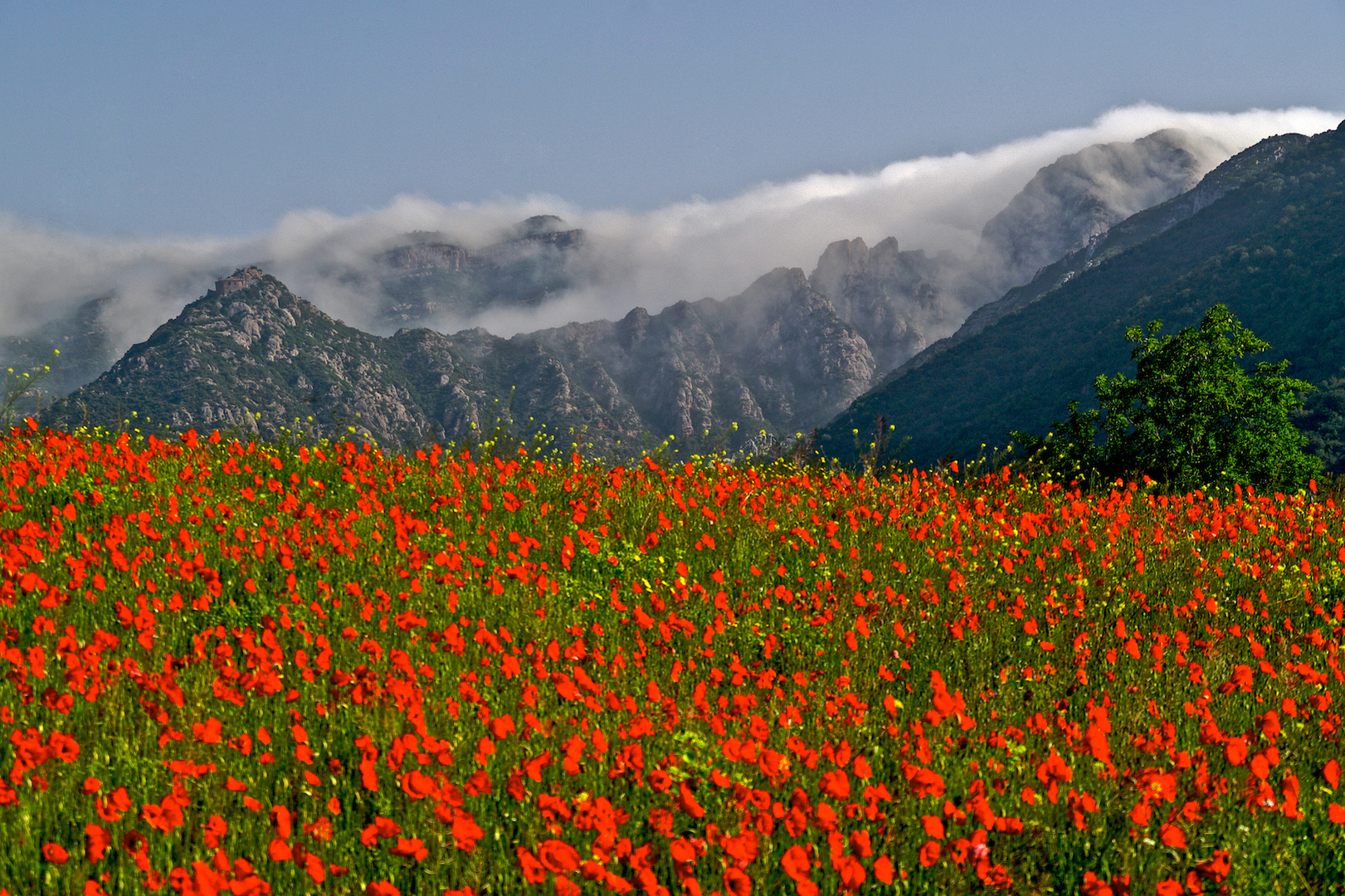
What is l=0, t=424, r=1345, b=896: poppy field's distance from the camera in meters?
2.64

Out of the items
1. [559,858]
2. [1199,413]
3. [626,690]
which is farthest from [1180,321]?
[559,858]

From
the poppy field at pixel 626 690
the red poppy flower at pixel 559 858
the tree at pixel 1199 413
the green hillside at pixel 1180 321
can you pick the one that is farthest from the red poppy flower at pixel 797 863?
the green hillside at pixel 1180 321

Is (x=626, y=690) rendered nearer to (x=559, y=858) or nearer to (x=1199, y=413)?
(x=559, y=858)

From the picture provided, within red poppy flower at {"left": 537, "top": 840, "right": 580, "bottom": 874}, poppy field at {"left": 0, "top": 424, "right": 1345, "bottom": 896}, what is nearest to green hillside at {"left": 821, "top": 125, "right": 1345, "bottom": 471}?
poppy field at {"left": 0, "top": 424, "right": 1345, "bottom": 896}

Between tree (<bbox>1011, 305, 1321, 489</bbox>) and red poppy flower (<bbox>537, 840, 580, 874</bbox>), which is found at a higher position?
red poppy flower (<bbox>537, 840, 580, 874</bbox>)

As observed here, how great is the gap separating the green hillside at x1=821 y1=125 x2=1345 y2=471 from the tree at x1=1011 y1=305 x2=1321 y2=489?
66.3m

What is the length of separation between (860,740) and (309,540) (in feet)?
11.1

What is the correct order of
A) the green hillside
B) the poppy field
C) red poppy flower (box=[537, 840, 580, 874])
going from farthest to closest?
1. the green hillside
2. the poppy field
3. red poppy flower (box=[537, 840, 580, 874])

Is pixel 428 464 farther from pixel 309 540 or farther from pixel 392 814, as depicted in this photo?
pixel 392 814

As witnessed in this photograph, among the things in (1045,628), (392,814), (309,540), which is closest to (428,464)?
(309,540)

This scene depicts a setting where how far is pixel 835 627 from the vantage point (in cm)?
464

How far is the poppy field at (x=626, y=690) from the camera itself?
2.64 metres

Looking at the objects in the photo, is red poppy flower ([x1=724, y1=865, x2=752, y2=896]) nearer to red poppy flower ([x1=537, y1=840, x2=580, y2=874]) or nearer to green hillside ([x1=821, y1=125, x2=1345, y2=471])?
red poppy flower ([x1=537, y1=840, x2=580, y2=874])

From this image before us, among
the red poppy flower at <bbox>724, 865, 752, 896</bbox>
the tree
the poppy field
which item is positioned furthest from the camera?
the tree
